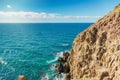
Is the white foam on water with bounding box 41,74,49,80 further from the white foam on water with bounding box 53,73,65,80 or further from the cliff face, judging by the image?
the cliff face

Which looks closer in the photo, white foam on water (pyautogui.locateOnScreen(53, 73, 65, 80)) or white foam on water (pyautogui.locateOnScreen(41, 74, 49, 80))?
white foam on water (pyautogui.locateOnScreen(53, 73, 65, 80))

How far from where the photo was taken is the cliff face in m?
30.9

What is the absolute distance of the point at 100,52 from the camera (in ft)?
118

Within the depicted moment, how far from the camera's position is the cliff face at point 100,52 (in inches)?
1217

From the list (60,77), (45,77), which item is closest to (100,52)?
(60,77)

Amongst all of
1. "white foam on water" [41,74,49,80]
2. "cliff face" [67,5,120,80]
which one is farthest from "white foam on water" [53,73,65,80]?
"cliff face" [67,5,120,80]

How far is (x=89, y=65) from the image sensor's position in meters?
37.1

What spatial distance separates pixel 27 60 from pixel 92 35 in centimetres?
3342

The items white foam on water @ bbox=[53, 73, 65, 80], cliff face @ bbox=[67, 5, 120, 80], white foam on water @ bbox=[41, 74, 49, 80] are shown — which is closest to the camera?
cliff face @ bbox=[67, 5, 120, 80]

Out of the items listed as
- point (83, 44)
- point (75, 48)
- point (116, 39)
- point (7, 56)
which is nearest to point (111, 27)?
point (116, 39)

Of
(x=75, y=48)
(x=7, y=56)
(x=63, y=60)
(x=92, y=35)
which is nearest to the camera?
(x=92, y=35)

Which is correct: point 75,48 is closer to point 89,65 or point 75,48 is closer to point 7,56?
point 89,65

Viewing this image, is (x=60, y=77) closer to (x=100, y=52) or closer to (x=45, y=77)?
(x=45, y=77)

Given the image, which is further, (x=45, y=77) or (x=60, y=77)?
(x=45, y=77)
